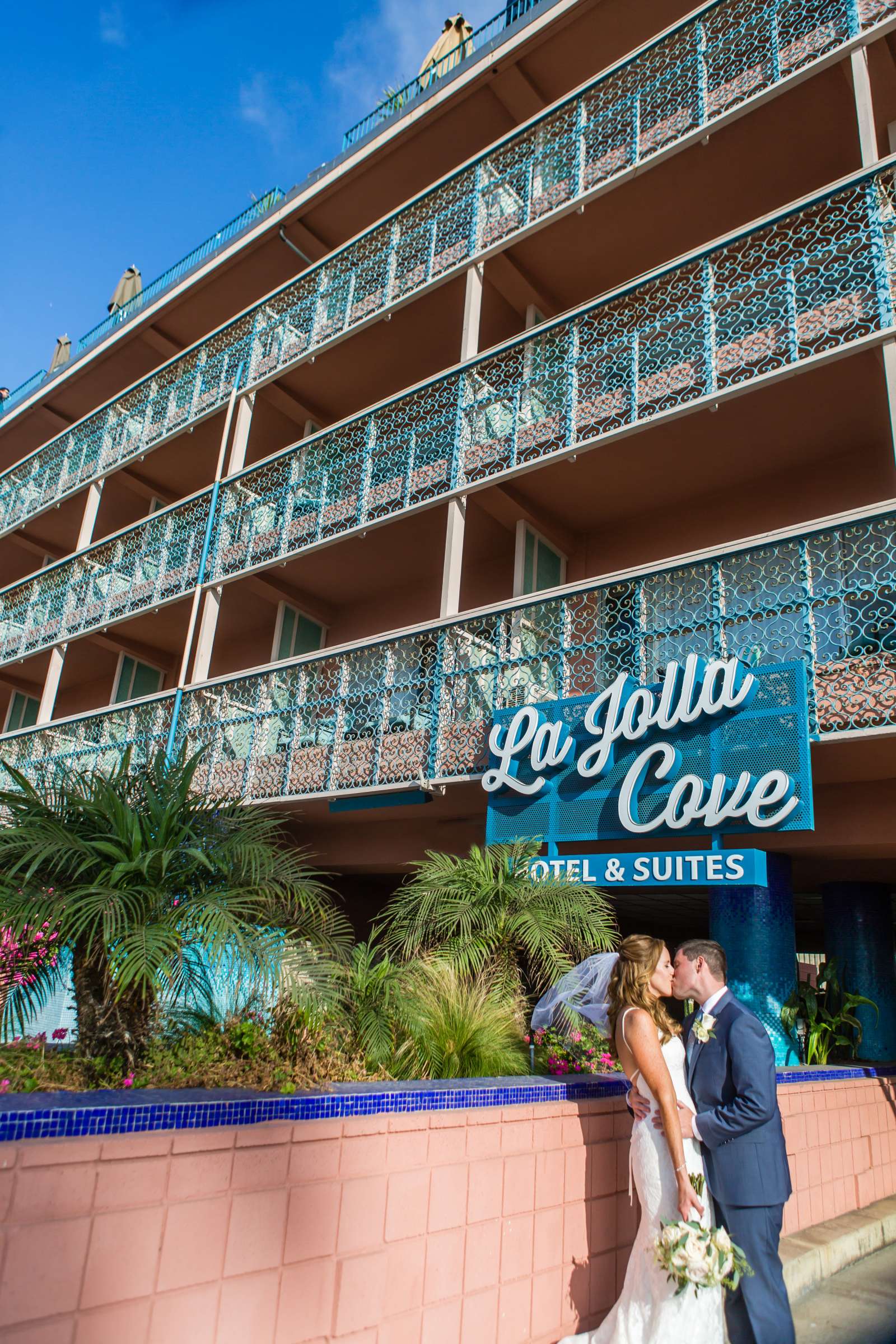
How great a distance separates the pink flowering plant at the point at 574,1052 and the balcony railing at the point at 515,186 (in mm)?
11306

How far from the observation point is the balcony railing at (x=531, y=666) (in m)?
8.61

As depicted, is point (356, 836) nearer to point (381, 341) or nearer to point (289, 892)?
point (289, 892)

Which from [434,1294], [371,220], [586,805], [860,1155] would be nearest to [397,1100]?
[434,1294]

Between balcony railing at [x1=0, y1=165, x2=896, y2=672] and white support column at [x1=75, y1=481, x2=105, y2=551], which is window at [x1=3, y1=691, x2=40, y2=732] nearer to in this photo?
white support column at [x1=75, y1=481, x2=105, y2=551]

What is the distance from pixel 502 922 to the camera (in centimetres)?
739

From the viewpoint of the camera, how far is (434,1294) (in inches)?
148

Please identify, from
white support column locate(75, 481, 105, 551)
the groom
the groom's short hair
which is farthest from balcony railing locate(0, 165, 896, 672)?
the groom

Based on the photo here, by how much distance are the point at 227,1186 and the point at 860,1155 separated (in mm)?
6035

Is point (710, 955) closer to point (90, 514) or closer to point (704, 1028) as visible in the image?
point (704, 1028)

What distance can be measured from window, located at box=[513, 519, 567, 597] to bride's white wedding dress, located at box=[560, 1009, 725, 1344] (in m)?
9.05

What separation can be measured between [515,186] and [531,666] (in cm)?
854

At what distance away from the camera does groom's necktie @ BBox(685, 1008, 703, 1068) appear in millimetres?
4348

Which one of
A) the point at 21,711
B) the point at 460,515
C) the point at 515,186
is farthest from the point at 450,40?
the point at 21,711

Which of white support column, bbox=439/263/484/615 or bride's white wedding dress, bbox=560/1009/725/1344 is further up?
white support column, bbox=439/263/484/615
